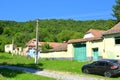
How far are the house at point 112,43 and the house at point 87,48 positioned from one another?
1746 millimetres

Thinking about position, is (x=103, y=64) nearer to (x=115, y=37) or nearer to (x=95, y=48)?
(x=115, y=37)

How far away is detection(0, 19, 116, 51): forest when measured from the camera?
100475 millimetres

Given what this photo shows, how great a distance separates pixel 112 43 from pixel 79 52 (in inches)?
350

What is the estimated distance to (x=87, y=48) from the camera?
4678cm

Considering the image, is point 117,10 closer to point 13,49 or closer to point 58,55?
point 58,55

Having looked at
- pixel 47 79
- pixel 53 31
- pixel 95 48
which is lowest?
pixel 47 79

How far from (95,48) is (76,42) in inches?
177

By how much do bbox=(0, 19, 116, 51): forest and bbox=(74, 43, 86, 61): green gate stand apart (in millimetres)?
39232

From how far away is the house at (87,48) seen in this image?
44.7 metres

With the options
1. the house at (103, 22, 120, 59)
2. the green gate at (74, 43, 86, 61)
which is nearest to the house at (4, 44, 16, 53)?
the green gate at (74, 43, 86, 61)

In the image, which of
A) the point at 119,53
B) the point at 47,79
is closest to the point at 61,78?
the point at 47,79

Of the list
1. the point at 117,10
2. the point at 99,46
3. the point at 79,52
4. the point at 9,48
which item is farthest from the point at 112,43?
the point at 9,48

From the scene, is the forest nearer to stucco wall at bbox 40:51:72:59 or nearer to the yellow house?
stucco wall at bbox 40:51:72:59

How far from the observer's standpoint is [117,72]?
27.1m
